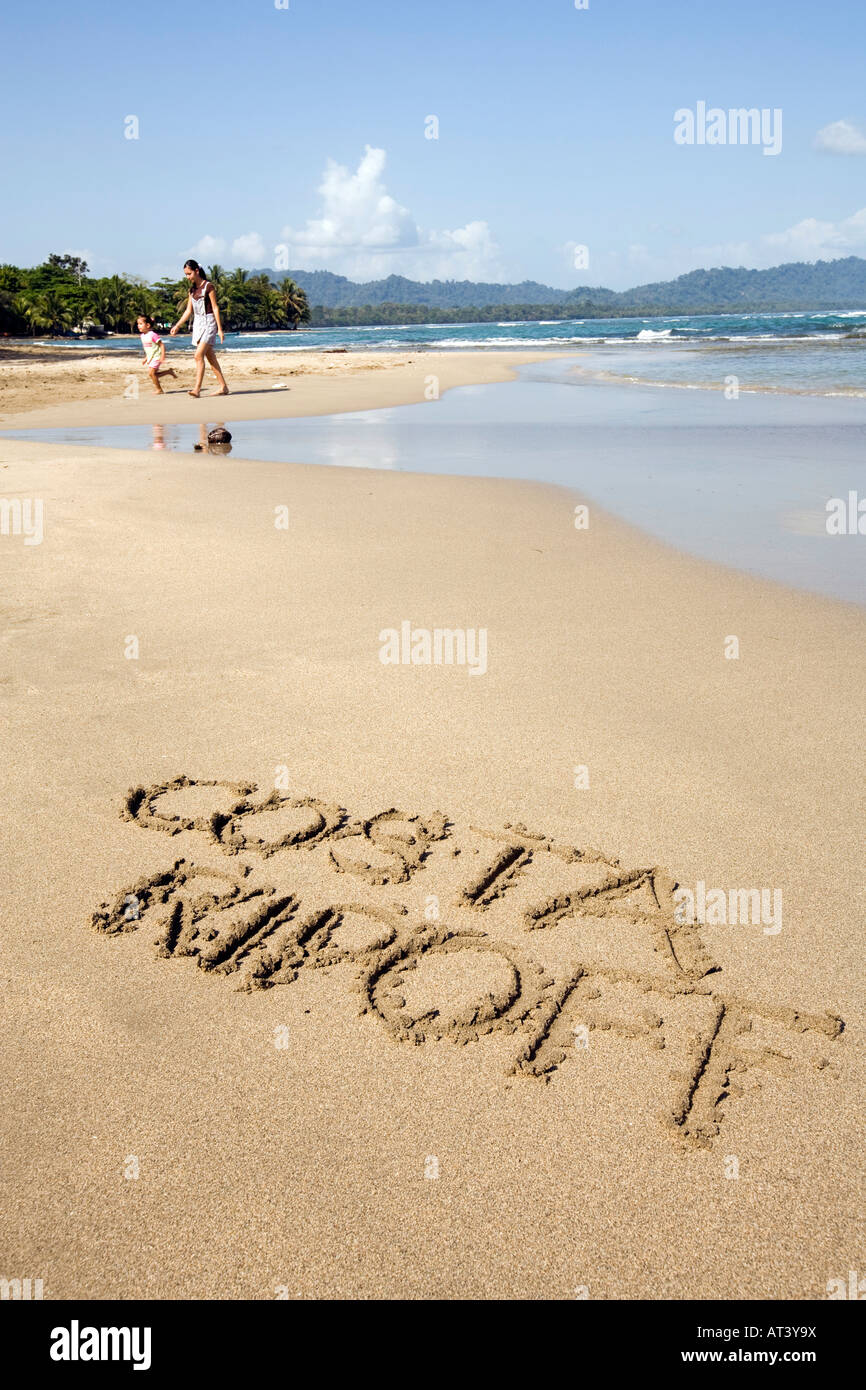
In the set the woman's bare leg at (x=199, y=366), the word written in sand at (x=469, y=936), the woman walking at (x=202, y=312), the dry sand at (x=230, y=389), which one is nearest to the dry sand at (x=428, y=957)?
the word written in sand at (x=469, y=936)

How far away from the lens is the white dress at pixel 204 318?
45.9 ft

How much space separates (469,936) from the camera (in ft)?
8.71

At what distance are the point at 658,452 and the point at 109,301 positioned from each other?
3034 inches

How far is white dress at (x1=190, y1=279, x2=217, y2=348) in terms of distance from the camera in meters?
14.0

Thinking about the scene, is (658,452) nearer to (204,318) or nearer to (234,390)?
(204,318)

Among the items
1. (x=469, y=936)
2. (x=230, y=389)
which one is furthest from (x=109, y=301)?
(x=469, y=936)

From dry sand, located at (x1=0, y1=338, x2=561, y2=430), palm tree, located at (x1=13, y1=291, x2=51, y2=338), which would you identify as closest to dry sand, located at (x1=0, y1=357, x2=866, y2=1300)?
dry sand, located at (x1=0, y1=338, x2=561, y2=430)

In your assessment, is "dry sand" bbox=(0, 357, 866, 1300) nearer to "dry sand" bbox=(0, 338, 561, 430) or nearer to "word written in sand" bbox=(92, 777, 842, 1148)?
"word written in sand" bbox=(92, 777, 842, 1148)

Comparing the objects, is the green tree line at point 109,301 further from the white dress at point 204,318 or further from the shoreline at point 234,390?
the white dress at point 204,318

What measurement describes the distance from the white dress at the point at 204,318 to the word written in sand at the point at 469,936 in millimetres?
12146
